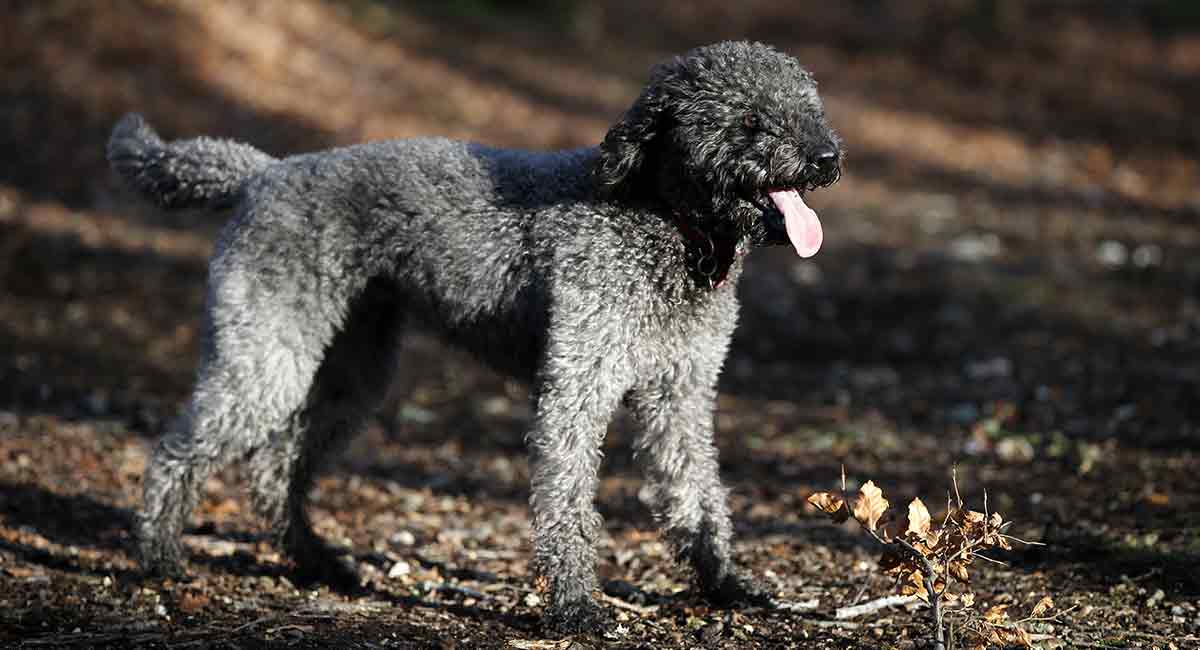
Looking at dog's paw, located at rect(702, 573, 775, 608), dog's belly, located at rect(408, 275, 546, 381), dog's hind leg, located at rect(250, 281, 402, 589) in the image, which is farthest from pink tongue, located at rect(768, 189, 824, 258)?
dog's hind leg, located at rect(250, 281, 402, 589)

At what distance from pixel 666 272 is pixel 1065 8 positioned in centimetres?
1771

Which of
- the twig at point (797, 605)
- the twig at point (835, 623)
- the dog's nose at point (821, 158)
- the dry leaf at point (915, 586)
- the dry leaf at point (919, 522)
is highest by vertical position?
the dog's nose at point (821, 158)

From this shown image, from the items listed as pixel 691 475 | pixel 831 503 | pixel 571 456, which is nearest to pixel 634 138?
pixel 571 456

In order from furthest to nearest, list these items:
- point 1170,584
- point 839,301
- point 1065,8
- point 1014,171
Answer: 1. point 1065,8
2. point 1014,171
3. point 839,301
4. point 1170,584

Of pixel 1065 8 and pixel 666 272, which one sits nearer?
pixel 666 272

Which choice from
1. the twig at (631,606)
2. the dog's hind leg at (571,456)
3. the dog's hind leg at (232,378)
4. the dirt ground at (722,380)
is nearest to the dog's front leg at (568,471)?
the dog's hind leg at (571,456)

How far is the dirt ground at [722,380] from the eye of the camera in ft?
16.3

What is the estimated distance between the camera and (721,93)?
4.48 metres

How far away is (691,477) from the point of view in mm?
4984

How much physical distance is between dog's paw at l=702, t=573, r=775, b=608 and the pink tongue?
137 cm

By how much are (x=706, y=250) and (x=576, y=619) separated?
57.1 inches

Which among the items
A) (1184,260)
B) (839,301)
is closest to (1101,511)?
(839,301)

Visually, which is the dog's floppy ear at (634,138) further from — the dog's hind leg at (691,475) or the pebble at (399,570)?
the pebble at (399,570)

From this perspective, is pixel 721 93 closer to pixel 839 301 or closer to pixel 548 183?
pixel 548 183
